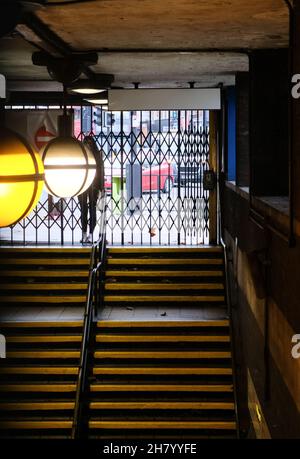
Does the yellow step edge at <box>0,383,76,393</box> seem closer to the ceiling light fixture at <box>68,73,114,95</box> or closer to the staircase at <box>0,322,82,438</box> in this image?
the staircase at <box>0,322,82,438</box>

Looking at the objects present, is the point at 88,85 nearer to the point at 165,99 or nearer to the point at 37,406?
the point at 165,99

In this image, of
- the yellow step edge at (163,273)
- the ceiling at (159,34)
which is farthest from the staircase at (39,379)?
the ceiling at (159,34)

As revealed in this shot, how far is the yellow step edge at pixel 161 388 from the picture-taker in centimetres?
834

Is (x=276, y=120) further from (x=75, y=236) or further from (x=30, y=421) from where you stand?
(x=75, y=236)

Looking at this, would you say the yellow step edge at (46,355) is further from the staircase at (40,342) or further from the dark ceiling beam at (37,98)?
the dark ceiling beam at (37,98)

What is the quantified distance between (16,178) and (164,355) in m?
6.57

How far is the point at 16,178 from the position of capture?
8.07ft

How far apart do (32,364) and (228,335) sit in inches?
100

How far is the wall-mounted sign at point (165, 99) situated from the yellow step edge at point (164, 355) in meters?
3.26

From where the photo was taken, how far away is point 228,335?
29.7ft

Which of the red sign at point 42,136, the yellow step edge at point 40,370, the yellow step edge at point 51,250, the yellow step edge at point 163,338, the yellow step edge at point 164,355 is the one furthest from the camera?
the red sign at point 42,136

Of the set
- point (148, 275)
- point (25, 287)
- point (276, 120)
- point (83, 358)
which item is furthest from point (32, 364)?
point (276, 120)

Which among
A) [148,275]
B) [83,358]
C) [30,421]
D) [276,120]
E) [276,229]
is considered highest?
[276,120]

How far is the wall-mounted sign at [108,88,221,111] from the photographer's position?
30.7ft
